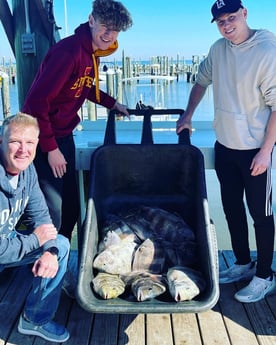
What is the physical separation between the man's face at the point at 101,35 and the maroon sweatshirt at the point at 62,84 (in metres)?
0.03

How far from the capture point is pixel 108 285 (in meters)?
1.98

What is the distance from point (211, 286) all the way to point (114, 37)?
1.31m

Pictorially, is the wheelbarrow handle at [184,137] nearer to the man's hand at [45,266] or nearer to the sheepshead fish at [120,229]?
the sheepshead fish at [120,229]

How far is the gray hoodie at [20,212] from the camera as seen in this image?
79.6 inches

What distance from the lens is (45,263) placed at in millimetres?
2072

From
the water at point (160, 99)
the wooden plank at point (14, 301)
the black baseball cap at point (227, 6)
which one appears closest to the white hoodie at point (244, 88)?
the black baseball cap at point (227, 6)

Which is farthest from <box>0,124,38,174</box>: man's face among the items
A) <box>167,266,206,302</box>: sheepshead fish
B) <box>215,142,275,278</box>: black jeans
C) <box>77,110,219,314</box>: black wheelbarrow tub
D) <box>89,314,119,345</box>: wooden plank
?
<box>215,142,275,278</box>: black jeans

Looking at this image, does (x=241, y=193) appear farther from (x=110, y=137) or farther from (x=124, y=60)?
(x=124, y=60)

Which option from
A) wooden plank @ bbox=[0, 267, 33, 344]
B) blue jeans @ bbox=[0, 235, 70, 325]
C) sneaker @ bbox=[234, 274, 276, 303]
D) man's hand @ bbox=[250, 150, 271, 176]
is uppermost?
man's hand @ bbox=[250, 150, 271, 176]

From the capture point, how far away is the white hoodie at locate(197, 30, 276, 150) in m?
2.20

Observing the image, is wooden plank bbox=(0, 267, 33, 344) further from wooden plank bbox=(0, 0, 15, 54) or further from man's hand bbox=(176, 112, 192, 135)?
wooden plank bbox=(0, 0, 15, 54)

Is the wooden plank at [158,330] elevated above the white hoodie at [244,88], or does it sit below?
below

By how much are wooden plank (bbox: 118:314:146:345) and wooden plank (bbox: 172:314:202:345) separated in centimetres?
17

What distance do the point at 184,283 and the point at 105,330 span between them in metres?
0.65
